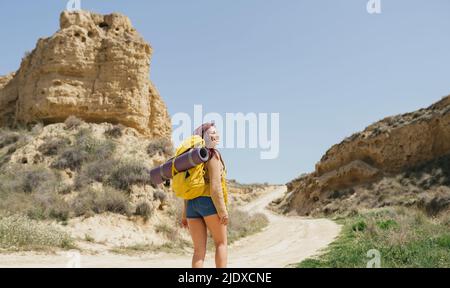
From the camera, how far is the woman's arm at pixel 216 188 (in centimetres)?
434

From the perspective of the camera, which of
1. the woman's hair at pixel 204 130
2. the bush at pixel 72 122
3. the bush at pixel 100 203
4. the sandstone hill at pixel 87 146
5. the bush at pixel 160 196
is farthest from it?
the bush at pixel 72 122

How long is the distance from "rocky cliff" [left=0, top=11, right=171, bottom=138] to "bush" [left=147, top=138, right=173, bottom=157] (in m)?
1.60

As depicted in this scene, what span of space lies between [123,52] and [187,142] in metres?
15.4

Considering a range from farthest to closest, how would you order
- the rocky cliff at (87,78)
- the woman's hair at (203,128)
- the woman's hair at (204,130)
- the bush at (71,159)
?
the rocky cliff at (87,78) < the bush at (71,159) < the woman's hair at (203,128) < the woman's hair at (204,130)

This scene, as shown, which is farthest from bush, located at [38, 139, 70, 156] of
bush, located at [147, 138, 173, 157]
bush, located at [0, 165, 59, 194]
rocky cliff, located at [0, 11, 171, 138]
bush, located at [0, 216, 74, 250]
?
bush, located at [0, 216, 74, 250]

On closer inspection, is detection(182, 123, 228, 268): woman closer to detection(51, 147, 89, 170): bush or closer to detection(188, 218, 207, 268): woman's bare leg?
detection(188, 218, 207, 268): woman's bare leg

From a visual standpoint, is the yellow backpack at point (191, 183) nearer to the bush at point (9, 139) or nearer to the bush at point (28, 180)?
the bush at point (28, 180)

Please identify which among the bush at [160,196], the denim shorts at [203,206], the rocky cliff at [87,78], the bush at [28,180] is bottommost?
the denim shorts at [203,206]

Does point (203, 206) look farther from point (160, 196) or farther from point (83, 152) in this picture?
point (83, 152)

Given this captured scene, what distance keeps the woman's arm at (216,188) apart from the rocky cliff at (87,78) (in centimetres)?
1512

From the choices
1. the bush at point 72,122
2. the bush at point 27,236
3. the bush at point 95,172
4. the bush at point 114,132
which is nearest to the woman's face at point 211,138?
the bush at point 27,236

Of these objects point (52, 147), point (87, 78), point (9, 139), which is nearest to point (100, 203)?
point (52, 147)

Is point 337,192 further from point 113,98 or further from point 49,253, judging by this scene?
point 49,253
